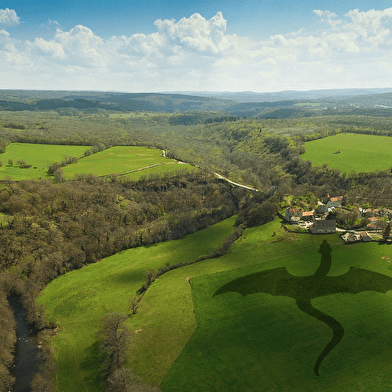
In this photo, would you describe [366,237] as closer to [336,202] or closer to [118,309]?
[336,202]

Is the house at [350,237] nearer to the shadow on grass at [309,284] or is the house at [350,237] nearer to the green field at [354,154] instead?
the shadow on grass at [309,284]

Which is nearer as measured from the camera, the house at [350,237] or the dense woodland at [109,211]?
the dense woodland at [109,211]

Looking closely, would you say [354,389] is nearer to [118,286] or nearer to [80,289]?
[118,286]

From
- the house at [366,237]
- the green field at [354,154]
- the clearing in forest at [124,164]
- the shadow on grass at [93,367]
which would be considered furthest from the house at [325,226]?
the clearing in forest at [124,164]

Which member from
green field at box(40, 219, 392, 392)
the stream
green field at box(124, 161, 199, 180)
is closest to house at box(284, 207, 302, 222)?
green field at box(40, 219, 392, 392)

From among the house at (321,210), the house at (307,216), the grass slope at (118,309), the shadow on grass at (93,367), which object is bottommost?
the shadow on grass at (93,367)

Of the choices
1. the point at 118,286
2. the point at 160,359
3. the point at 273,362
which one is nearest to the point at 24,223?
the point at 118,286

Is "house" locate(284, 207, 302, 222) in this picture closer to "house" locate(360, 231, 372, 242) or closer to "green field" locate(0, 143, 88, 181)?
"house" locate(360, 231, 372, 242)
